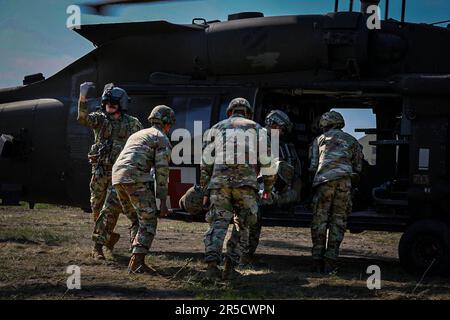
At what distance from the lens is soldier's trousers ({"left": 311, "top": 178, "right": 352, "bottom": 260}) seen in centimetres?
812

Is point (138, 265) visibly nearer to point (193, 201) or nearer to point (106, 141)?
point (193, 201)

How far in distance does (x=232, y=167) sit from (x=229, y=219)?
511 mm

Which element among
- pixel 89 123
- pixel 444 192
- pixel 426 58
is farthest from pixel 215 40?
pixel 444 192

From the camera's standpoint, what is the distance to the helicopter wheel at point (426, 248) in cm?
796

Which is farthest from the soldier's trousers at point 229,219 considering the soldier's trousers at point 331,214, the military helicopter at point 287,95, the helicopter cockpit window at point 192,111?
the helicopter cockpit window at point 192,111

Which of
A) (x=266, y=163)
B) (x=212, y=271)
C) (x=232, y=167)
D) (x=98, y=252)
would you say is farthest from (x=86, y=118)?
(x=212, y=271)

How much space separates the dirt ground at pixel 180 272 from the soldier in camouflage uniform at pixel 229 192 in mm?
319

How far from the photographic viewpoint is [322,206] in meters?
8.19

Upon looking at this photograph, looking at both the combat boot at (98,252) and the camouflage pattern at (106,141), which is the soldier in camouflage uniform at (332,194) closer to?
the camouflage pattern at (106,141)

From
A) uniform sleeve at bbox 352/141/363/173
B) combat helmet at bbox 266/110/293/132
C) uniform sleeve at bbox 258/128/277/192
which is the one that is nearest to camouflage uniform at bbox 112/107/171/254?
uniform sleeve at bbox 258/128/277/192

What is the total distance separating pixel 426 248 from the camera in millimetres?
8086
